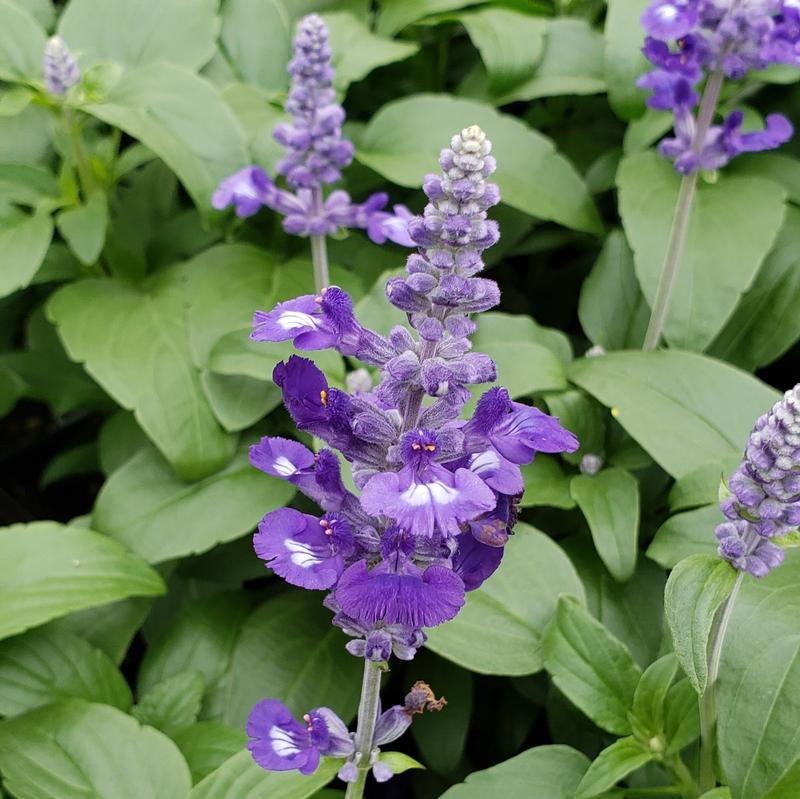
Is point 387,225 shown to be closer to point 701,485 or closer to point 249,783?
point 701,485

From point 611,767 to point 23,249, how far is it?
7.08ft

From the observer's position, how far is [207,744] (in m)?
2.24

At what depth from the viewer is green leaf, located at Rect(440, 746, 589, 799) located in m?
1.94

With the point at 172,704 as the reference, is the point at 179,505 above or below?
above

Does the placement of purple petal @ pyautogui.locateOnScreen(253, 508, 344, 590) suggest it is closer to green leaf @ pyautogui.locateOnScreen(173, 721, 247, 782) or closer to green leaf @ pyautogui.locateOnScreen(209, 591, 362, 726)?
green leaf @ pyautogui.locateOnScreen(173, 721, 247, 782)

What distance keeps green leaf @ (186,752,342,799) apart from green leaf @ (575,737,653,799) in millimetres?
516

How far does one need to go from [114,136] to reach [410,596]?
96.0 inches

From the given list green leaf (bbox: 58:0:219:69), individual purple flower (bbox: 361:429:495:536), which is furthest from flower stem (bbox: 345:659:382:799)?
green leaf (bbox: 58:0:219:69)

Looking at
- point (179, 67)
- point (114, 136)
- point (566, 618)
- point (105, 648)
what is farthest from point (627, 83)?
point (105, 648)

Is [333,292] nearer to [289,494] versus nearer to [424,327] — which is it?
[424,327]

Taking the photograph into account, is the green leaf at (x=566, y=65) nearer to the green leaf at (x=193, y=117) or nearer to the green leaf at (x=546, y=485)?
the green leaf at (x=193, y=117)

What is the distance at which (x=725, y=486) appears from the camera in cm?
177

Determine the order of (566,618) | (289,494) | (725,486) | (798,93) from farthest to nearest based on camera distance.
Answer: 1. (798,93)
2. (289,494)
3. (566,618)
4. (725,486)

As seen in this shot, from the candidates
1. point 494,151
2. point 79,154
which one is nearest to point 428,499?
point 494,151
